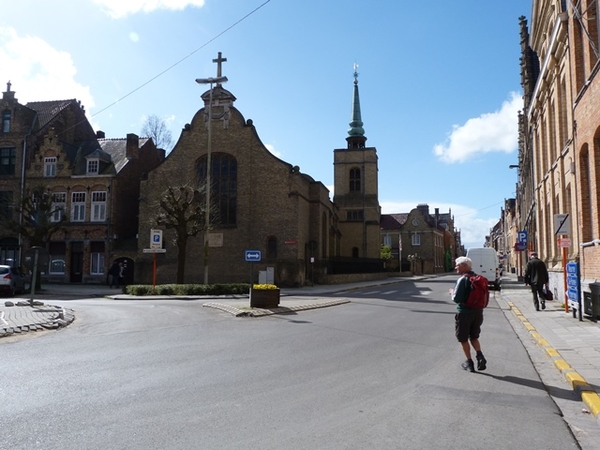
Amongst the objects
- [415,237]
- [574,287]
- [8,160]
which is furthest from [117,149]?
[415,237]

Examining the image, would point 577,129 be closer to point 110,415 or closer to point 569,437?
point 569,437

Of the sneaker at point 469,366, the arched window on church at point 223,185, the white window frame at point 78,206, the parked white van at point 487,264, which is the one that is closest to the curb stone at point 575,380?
the sneaker at point 469,366

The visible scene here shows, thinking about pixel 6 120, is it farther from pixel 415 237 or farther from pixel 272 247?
pixel 415 237

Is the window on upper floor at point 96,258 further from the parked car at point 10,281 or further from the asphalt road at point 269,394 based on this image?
the asphalt road at point 269,394

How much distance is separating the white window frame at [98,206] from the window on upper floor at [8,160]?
289 inches

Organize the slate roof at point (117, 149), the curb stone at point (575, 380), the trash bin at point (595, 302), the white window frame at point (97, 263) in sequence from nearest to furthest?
the curb stone at point (575, 380), the trash bin at point (595, 302), the white window frame at point (97, 263), the slate roof at point (117, 149)

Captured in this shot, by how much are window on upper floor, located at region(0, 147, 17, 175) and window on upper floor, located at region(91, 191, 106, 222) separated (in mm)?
7355

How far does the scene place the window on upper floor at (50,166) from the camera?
38.5 meters

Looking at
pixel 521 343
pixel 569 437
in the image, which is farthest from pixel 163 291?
pixel 569 437

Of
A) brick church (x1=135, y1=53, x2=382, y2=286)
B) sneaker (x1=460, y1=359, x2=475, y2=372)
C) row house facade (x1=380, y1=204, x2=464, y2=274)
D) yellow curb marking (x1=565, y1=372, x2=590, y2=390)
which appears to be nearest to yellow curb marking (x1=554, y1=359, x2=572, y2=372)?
yellow curb marking (x1=565, y1=372, x2=590, y2=390)

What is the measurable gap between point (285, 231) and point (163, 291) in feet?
38.1

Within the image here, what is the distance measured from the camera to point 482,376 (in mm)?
7141

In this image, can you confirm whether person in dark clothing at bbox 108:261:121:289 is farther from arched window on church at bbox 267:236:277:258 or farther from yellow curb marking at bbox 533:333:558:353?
yellow curb marking at bbox 533:333:558:353

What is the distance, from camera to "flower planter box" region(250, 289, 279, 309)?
16.5 meters
